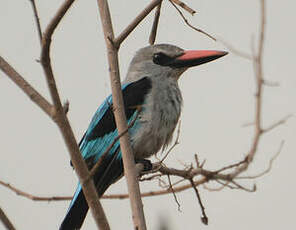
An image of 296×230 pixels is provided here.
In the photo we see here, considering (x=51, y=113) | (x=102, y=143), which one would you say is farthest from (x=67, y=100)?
(x=102, y=143)

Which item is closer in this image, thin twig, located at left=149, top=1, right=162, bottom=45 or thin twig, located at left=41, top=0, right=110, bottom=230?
thin twig, located at left=41, top=0, right=110, bottom=230

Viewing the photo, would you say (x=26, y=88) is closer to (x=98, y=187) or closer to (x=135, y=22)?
(x=135, y=22)

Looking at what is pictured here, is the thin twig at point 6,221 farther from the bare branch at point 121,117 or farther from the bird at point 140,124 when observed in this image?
the bird at point 140,124

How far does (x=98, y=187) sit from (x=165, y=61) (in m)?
1.43

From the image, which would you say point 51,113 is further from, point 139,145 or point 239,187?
point 139,145

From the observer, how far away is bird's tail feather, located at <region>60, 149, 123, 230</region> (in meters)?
4.04

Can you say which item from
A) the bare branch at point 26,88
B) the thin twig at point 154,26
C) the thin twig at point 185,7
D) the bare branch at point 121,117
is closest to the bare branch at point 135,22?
the bare branch at point 121,117

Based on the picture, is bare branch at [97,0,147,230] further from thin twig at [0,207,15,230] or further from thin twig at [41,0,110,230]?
thin twig at [0,207,15,230]

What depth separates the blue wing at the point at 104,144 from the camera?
4070 mm

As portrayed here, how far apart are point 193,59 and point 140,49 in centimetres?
55

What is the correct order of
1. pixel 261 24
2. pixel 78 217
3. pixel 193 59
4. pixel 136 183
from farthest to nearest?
pixel 193 59 → pixel 78 217 → pixel 136 183 → pixel 261 24

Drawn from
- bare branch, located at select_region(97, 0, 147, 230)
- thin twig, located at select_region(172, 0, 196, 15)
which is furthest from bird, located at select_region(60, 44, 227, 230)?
bare branch, located at select_region(97, 0, 147, 230)

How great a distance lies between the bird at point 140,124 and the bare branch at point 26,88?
1.50 meters

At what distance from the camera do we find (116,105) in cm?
300
